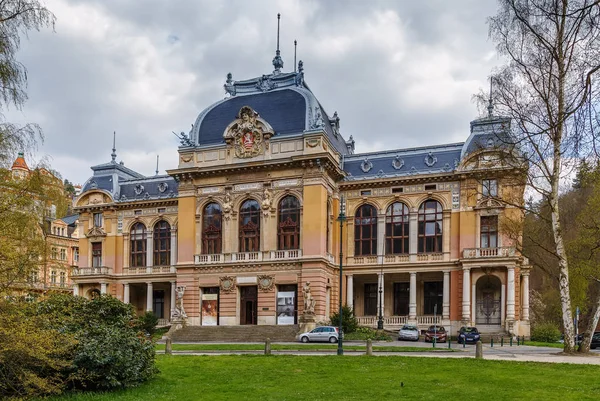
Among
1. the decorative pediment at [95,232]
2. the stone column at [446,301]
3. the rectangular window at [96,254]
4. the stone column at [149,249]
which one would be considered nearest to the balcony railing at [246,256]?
the stone column at [149,249]

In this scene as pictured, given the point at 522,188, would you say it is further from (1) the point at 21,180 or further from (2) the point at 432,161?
(1) the point at 21,180

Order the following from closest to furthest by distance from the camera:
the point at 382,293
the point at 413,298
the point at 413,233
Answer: the point at 413,298 → the point at 413,233 → the point at 382,293

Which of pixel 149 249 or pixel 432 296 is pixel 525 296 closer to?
pixel 432 296

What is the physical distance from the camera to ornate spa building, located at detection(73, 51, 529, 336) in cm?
5131

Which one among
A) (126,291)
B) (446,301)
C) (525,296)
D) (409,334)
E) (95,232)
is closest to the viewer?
(409,334)

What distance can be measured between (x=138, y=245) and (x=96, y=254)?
5.10 m

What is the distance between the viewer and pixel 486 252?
166ft

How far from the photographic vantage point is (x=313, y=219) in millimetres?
51531

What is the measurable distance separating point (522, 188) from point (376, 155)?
2349 cm

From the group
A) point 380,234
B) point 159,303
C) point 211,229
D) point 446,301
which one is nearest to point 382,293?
point 380,234

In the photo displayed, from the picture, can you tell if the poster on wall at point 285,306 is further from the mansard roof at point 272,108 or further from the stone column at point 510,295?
the stone column at point 510,295

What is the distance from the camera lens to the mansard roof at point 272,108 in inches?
2120

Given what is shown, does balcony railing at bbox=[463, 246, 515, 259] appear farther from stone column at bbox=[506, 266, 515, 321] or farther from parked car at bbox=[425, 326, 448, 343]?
parked car at bbox=[425, 326, 448, 343]

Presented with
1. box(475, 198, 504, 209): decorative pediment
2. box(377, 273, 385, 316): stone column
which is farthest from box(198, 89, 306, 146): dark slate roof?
box(475, 198, 504, 209): decorative pediment
